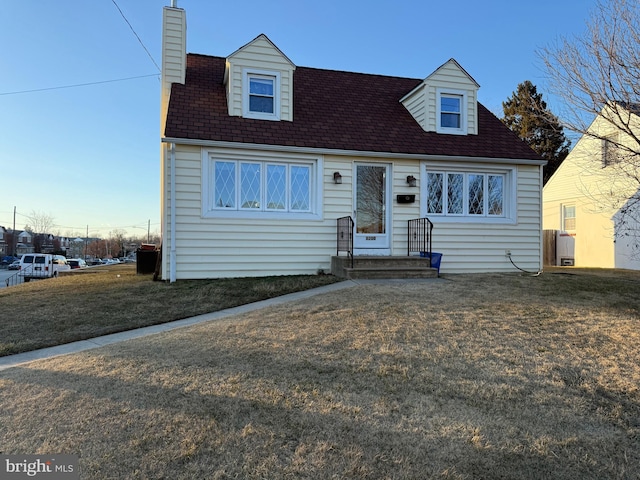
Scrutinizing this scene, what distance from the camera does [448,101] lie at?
1171 cm

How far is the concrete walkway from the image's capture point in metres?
4.61

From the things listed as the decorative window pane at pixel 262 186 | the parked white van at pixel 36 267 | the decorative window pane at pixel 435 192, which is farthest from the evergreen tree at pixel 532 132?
the parked white van at pixel 36 267

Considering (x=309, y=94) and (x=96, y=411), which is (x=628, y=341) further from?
(x=309, y=94)

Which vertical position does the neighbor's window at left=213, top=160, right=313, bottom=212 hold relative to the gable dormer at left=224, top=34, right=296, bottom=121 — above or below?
below

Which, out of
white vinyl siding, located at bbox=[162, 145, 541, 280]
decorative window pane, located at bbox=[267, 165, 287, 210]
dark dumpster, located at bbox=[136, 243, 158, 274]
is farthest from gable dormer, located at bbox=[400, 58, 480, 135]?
dark dumpster, located at bbox=[136, 243, 158, 274]

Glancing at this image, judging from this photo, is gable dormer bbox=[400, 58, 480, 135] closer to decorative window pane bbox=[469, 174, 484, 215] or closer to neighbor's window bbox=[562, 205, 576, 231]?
decorative window pane bbox=[469, 174, 484, 215]

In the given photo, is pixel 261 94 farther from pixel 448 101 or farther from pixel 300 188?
pixel 448 101

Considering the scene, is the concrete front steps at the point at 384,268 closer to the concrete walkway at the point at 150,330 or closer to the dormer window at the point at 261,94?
the concrete walkway at the point at 150,330

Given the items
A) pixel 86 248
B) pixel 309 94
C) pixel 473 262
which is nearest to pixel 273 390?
pixel 473 262

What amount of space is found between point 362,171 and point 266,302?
499cm

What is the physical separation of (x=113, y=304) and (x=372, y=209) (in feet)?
21.2

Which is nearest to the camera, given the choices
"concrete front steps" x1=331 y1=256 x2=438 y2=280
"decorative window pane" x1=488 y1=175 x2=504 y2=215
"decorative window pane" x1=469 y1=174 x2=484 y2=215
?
"concrete front steps" x1=331 y1=256 x2=438 y2=280

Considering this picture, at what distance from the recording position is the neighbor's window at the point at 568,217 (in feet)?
63.2
